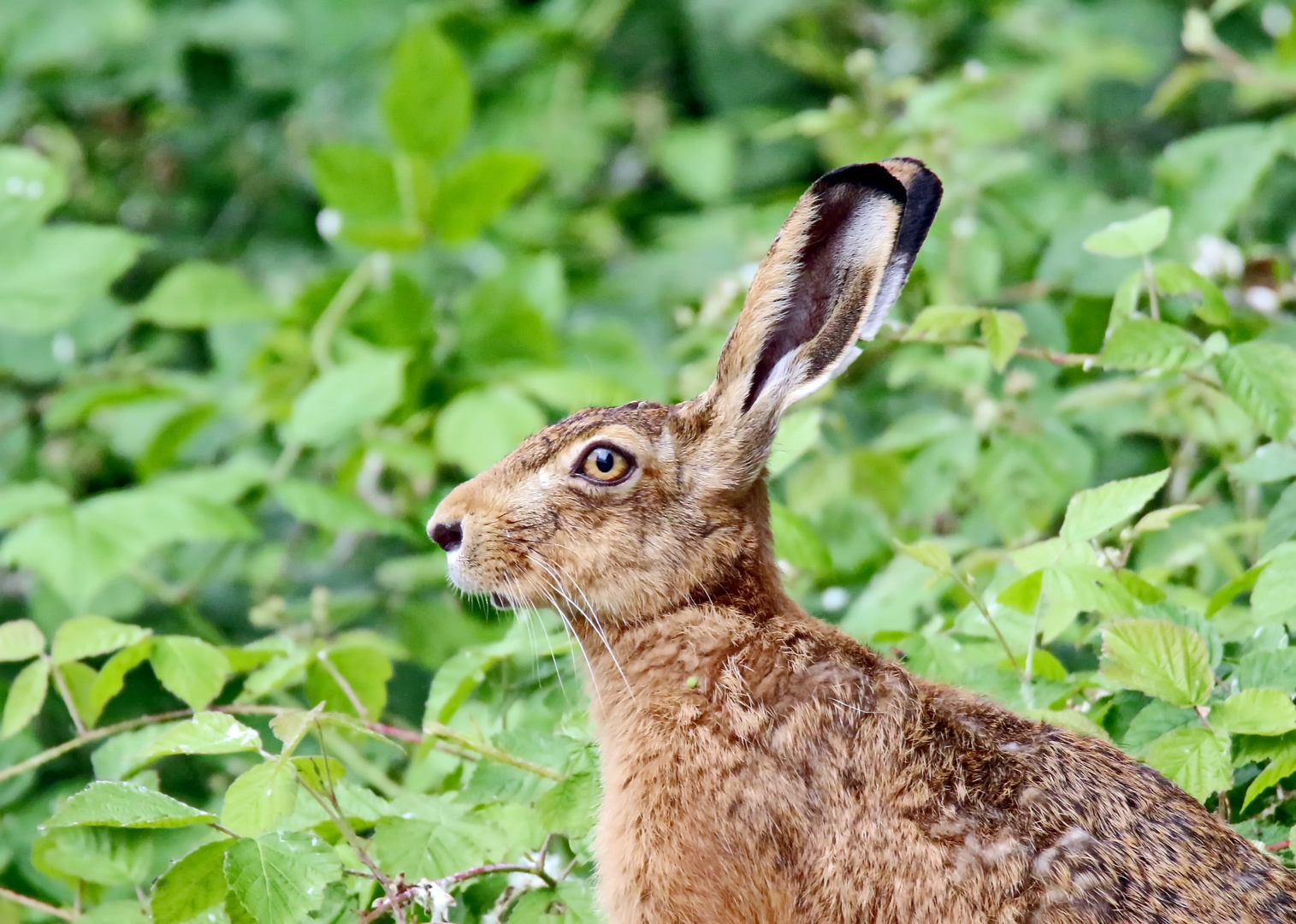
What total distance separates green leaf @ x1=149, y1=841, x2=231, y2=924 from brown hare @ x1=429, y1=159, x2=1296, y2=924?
2.26 ft

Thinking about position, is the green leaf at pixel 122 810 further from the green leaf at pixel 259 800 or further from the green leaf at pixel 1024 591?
the green leaf at pixel 1024 591

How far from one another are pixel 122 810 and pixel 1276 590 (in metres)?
2.12

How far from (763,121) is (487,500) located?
4641 mm

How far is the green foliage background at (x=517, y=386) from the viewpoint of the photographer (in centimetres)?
289

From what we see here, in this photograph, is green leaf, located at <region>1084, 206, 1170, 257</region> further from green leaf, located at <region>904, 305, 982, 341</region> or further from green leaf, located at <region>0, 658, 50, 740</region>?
green leaf, located at <region>0, 658, 50, 740</region>

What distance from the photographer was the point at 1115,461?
4.88 meters

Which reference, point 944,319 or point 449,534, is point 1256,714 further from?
point 449,534

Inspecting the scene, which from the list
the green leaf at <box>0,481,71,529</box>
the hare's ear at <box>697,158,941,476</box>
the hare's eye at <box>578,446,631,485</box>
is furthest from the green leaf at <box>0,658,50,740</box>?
the hare's ear at <box>697,158,941,476</box>

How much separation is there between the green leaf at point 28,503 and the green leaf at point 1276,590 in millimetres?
3326

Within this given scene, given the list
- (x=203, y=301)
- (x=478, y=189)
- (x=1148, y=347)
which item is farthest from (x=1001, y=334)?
(x=203, y=301)

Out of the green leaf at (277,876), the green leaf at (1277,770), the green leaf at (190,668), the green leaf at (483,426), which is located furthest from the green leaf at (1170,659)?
the green leaf at (483,426)

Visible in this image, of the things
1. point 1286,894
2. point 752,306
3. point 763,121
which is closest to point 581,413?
point 752,306

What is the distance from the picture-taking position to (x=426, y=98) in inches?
219

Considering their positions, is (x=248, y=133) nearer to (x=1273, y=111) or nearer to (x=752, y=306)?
(x=1273, y=111)
